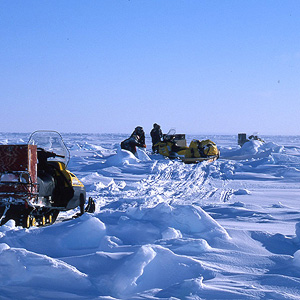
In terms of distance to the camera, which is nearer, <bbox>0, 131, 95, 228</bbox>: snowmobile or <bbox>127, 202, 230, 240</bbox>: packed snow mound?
<bbox>127, 202, 230, 240</bbox>: packed snow mound

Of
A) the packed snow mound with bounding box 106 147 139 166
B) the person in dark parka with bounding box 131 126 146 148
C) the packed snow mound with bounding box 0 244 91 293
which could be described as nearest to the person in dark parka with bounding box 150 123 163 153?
the person in dark parka with bounding box 131 126 146 148

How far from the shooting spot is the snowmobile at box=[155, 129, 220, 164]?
17203 millimetres

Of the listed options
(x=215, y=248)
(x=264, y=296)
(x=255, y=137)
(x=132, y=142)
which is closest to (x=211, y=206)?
(x=215, y=248)

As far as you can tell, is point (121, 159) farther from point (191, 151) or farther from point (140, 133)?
point (140, 133)

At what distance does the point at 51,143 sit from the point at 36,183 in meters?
1.48

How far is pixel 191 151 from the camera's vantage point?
56.5ft

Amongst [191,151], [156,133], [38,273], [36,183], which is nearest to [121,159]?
[191,151]

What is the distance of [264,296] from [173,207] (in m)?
2.41

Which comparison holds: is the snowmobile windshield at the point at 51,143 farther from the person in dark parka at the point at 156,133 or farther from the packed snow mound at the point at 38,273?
the person in dark parka at the point at 156,133

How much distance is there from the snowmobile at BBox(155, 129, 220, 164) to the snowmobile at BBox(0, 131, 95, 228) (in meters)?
10.7

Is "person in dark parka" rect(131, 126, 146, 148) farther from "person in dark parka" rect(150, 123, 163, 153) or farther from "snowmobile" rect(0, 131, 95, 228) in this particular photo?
"snowmobile" rect(0, 131, 95, 228)

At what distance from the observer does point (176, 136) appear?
20094 millimetres

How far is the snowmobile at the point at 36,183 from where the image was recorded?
16.9 feet

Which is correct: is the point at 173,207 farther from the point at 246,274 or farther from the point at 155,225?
the point at 246,274
